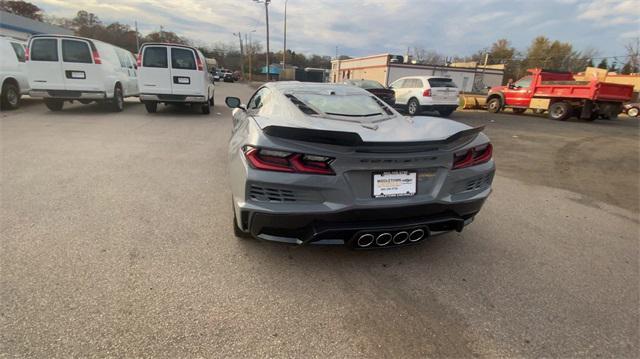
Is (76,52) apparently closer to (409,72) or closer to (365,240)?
(365,240)

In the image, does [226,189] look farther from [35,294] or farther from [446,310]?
[446,310]

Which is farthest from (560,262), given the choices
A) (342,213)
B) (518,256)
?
(342,213)

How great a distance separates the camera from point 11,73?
1034 cm

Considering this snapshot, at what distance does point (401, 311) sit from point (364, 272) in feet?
1.64

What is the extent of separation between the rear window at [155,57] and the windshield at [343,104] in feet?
26.9

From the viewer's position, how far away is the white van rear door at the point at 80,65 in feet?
31.8

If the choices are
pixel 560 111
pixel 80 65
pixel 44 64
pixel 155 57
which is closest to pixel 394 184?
pixel 155 57

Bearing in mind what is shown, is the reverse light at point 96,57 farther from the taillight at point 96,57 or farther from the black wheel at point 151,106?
the black wheel at point 151,106

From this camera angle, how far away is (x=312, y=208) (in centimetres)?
235

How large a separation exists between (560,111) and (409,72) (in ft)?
88.7

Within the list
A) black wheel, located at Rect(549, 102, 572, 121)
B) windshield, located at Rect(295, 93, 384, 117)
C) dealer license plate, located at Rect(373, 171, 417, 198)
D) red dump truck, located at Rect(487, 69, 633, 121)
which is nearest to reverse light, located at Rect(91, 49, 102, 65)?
windshield, located at Rect(295, 93, 384, 117)

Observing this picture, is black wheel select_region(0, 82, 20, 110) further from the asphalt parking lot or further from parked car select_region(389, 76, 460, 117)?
parked car select_region(389, 76, 460, 117)

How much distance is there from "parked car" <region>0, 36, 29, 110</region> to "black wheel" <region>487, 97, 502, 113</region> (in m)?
19.5

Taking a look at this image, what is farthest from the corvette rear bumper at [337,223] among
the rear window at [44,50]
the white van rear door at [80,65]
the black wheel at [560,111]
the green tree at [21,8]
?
the green tree at [21,8]
